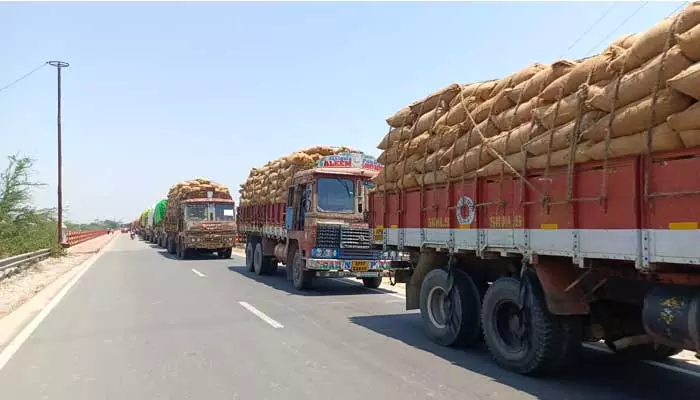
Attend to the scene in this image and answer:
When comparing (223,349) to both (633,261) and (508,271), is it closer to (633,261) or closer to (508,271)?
(508,271)

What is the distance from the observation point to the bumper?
13078 millimetres

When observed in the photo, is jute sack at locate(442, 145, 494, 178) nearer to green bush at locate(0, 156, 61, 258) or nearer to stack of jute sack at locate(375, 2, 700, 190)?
stack of jute sack at locate(375, 2, 700, 190)

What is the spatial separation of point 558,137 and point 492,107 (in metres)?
1.43

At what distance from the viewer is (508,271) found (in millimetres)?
7082

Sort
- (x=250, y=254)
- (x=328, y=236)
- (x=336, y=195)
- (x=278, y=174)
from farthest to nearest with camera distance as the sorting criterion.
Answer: (x=250, y=254)
(x=278, y=174)
(x=336, y=195)
(x=328, y=236)

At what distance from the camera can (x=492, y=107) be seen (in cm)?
700

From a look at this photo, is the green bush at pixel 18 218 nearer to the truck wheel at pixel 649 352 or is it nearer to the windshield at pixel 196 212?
the windshield at pixel 196 212

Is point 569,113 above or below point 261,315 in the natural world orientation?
above

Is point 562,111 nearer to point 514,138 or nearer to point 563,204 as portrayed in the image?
point 514,138

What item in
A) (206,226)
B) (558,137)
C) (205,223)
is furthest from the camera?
(205,223)

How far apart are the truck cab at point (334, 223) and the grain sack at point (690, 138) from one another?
890 cm

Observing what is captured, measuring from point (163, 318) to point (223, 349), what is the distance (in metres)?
2.96

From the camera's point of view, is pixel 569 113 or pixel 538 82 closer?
pixel 569 113

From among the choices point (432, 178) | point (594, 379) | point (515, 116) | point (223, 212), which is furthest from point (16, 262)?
point (594, 379)
